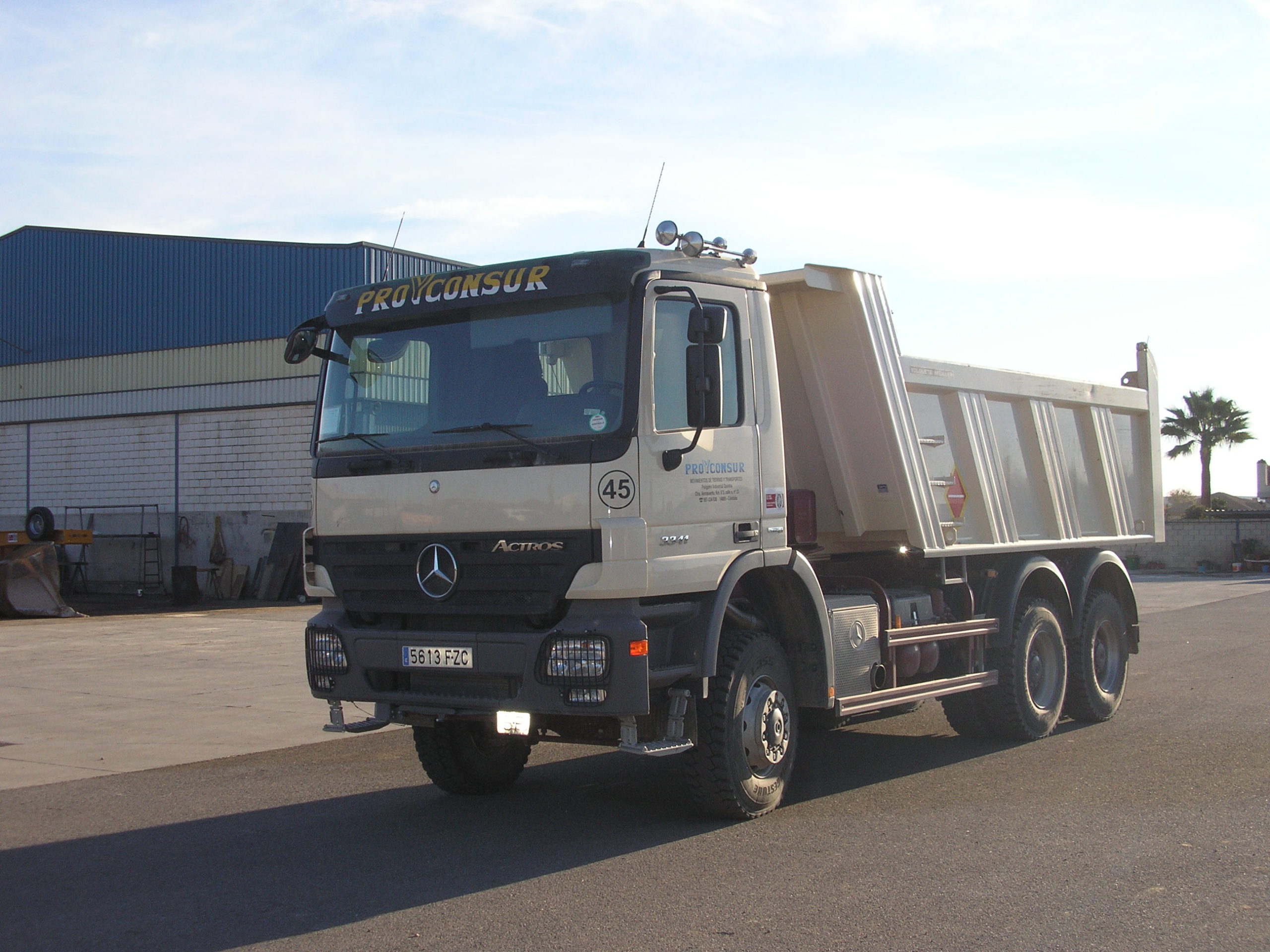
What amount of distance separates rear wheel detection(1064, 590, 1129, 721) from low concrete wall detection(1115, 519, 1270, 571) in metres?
36.8

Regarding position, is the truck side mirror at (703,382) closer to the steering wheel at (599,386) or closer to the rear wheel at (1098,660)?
the steering wheel at (599,386)

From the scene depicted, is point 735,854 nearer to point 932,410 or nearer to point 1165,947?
point 1165,947

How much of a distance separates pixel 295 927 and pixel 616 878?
145 cm

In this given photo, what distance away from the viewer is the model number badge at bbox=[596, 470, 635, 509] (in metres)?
5.97

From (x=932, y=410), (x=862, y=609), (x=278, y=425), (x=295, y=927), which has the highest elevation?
(x=278, y=425)

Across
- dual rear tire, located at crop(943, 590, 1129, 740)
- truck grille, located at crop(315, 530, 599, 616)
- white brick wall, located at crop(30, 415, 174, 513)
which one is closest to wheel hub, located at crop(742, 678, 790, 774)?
truck grille, located at crop(315, 530, 599, 616)

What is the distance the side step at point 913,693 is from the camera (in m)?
7.43

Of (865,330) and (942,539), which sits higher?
(865,330)

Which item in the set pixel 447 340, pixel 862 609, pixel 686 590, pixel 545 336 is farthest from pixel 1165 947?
pixel 447 340

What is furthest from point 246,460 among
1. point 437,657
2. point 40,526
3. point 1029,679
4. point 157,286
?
point 437,657

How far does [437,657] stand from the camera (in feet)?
20.6

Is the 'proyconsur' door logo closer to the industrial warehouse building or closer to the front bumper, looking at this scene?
the front bumper

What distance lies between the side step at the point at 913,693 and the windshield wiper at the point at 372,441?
9.80ft

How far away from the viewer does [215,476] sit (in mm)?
29156
